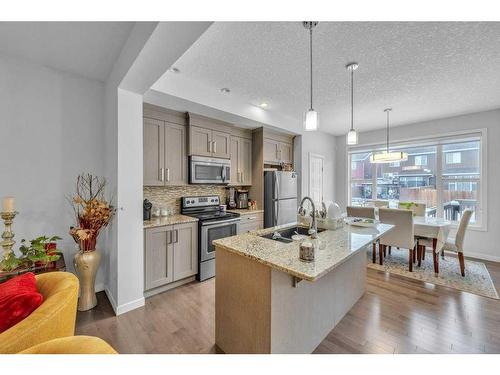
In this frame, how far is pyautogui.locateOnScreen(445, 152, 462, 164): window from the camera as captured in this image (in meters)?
4.14

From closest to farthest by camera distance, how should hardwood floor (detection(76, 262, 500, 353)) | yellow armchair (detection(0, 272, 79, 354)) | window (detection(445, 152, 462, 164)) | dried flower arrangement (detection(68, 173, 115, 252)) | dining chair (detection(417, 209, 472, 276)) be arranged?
1. yellow armchair (detection(0, 272, 79, 354))
2. hardwood floor (detection(76, 262, 500, 353))
3. dried flower arrangement (detection(68, 173, 115, 252))
4. dining chair (detection(417, 209, 472, 276))
5. window (detection(445, 152, 462, 164))

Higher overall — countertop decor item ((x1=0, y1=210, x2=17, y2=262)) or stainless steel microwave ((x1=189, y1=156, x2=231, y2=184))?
stainless steel microwave ((x1=189, y1=156, x2=231, y2=184))

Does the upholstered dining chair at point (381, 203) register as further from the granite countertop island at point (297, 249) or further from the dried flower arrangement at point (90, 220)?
the dried flower arrangement at point (90, 220)

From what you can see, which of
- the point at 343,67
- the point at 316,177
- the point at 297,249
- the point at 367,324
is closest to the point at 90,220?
the point at 297,249

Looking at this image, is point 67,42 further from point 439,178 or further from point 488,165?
point 488,165

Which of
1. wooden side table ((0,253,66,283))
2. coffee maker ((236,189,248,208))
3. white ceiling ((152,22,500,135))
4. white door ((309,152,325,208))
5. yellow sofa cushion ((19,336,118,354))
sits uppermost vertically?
white ceiling ((152,22,500,135))

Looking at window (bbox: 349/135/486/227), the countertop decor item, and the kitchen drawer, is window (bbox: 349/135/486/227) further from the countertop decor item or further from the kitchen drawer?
the countertop decor item

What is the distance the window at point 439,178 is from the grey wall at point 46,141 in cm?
546


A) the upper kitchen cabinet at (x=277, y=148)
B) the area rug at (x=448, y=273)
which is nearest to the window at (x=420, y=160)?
the area rug at (x=448, y=273)

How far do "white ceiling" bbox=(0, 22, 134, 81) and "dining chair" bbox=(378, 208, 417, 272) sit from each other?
3.80 meters

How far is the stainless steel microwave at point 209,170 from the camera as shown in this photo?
3133 mm

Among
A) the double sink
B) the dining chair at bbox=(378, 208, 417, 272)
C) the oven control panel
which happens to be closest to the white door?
the dining chair at bbox=(378, 208, 417, 272)
